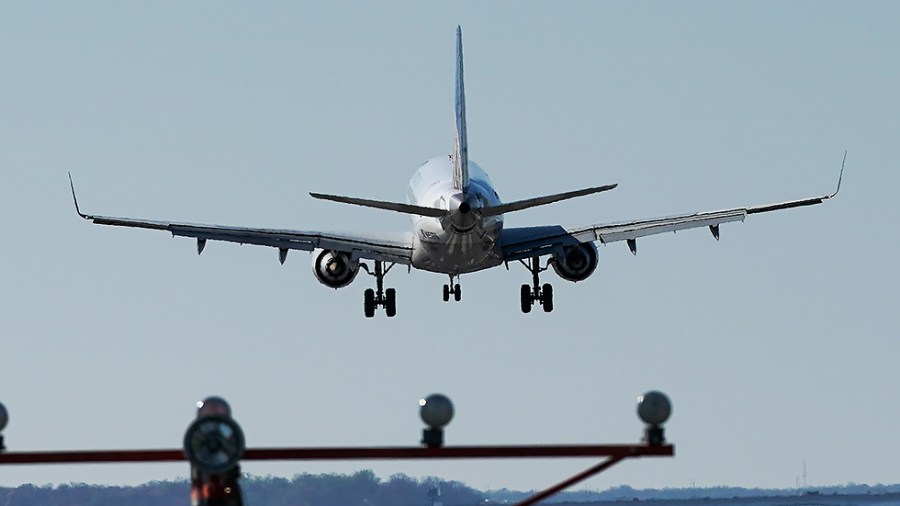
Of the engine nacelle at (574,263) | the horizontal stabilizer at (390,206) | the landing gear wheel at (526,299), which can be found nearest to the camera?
the horizontal stabilizer at (390,206)

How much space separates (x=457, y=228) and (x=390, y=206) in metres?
6.94

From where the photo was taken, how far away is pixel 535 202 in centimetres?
10950

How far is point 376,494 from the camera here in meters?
130

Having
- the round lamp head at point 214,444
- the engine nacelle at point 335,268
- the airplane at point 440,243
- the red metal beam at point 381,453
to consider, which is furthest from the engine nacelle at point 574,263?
the round lamp head at point 214,444

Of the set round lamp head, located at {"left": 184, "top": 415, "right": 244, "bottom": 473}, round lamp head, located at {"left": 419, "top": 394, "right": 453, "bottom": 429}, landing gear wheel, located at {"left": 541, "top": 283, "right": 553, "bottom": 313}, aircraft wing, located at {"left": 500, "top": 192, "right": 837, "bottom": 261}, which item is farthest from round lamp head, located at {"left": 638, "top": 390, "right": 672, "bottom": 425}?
landing gear wheel, located at {"left": 541, "top": 283, "right": 553, "bottom": 313}

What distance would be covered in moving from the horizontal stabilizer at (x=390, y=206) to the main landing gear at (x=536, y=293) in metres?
12.9

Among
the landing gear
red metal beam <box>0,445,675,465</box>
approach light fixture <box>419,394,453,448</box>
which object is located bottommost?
red metal beam <box>0,445,675,465</box>

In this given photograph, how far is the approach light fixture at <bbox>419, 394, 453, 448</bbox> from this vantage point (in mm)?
41500

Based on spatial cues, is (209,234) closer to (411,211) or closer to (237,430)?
(411,211)

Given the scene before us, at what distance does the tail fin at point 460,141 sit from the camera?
4621 inches

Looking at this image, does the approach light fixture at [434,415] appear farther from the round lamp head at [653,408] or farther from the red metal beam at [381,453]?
the round lamp head at [653,408]

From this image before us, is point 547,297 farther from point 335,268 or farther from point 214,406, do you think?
point 214,406

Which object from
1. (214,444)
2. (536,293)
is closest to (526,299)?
(536,293)

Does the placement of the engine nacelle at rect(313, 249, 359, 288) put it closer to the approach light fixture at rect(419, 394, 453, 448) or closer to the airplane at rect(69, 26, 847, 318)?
the airplane at rect(69, 26, 847, 318)
